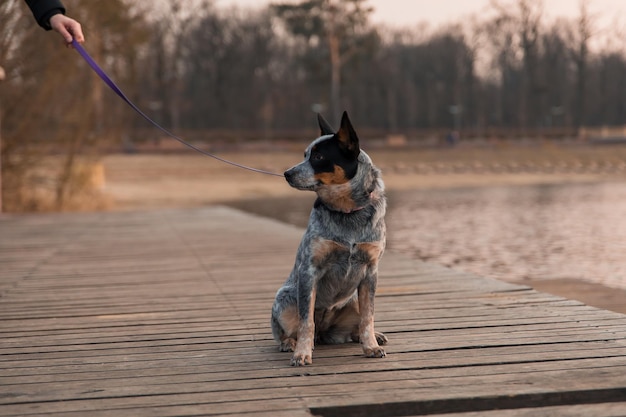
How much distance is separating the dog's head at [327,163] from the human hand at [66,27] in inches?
59.5

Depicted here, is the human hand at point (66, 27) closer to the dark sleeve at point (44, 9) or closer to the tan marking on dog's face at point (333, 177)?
the dark sleeve at point (44, 9)

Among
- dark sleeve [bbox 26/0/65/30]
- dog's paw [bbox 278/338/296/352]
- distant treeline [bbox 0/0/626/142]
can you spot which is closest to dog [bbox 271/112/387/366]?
dog's paw [bbox 278/338/296/352]

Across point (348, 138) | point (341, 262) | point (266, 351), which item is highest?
point (348, 138)

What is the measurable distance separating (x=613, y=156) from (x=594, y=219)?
30326mm

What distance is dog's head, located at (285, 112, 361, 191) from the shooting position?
4.46 m

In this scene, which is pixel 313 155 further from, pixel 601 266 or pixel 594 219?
pixel 594 219

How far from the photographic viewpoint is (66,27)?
4918mm

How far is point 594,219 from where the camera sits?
2005 centimetres

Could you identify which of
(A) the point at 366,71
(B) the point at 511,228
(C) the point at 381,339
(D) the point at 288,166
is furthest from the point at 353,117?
(C) the point at 381,339

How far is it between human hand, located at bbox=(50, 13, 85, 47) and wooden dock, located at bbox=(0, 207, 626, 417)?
1.80 metres

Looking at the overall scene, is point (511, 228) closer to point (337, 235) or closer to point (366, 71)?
point (337, 235)

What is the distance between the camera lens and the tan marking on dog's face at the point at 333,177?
449cm

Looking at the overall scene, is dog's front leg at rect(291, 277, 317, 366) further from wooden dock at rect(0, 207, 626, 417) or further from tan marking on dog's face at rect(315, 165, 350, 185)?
tan marking on dog's face at rect(315, 165, 350, 185)

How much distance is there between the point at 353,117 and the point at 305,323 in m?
82.1
